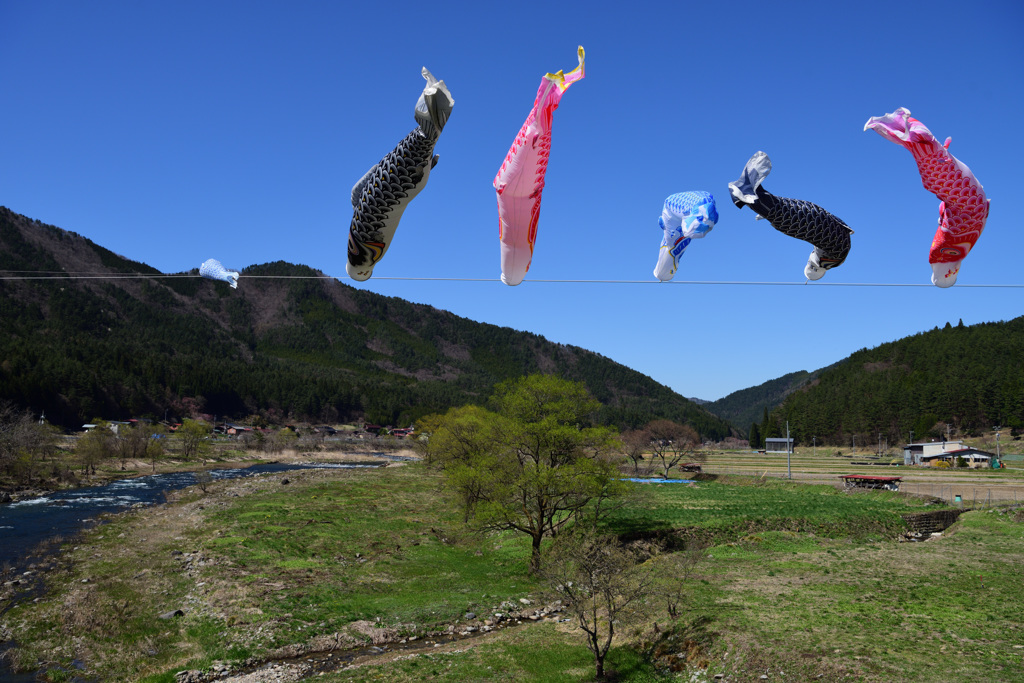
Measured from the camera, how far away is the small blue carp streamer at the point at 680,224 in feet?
23.9

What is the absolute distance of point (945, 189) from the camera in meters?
7.24

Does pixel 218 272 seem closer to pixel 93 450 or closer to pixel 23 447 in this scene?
pixel 23 447

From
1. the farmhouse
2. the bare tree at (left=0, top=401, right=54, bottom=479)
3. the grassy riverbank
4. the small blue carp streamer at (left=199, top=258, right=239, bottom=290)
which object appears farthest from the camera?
the farmhouse

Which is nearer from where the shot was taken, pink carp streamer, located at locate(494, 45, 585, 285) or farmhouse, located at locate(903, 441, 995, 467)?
pink carp streamer, located at locate(494, 45, 585, 285)

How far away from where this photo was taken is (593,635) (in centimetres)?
1430

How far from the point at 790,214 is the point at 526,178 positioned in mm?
3247

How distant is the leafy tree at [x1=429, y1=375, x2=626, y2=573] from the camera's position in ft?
78.9

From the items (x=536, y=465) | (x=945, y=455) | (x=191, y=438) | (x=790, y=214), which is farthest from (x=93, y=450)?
(x=945, y=455)

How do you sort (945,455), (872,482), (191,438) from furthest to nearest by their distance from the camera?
(191,438) → (945,455) → (872,482)

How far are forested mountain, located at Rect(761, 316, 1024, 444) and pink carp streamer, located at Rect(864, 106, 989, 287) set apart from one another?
354 ft

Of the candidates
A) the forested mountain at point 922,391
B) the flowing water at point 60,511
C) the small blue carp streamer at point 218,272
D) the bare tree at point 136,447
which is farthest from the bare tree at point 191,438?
the forested mountain at point 922,391

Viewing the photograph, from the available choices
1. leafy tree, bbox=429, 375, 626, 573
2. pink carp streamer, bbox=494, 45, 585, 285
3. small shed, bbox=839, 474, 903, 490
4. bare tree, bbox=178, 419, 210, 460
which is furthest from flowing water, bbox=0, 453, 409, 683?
small shed, bbox=839, 474, 903, 490

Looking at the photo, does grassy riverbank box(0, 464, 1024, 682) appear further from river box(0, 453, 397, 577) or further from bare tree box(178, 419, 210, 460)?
bare tree box(178, 419, 210, 460)

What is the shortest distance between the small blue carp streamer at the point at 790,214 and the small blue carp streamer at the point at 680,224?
36 cm
